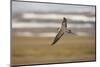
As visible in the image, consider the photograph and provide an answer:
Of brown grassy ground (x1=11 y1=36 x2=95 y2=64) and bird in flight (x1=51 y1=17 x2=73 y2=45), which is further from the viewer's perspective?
bird in flight (x1=51 y1=17 x2=73 y2=45)

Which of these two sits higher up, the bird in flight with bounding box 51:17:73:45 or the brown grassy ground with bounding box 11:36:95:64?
the bird in flight with bounding box 51:17:73:45

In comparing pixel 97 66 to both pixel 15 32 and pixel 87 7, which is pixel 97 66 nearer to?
pixel 87 7

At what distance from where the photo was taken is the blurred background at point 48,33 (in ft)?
7.39

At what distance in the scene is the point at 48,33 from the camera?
2.38 meters

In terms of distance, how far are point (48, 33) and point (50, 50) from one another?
0.20 m

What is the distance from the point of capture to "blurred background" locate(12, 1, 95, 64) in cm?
225

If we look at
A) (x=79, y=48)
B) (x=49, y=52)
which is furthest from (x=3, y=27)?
(x=79, y=48)

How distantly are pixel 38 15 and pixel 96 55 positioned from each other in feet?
3.01

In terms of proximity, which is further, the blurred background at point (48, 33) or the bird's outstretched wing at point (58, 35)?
the bird's outstretched wing at point (58, 35)

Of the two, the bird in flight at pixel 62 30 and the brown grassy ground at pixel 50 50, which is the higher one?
the bird in flight at pixel 62 30

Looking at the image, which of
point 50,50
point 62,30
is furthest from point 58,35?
point 50,50

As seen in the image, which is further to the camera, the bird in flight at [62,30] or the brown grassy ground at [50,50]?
the bird in flight at [62,30]

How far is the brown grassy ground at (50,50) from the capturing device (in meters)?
2.25

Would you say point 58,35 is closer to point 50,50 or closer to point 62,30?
point 62,30
